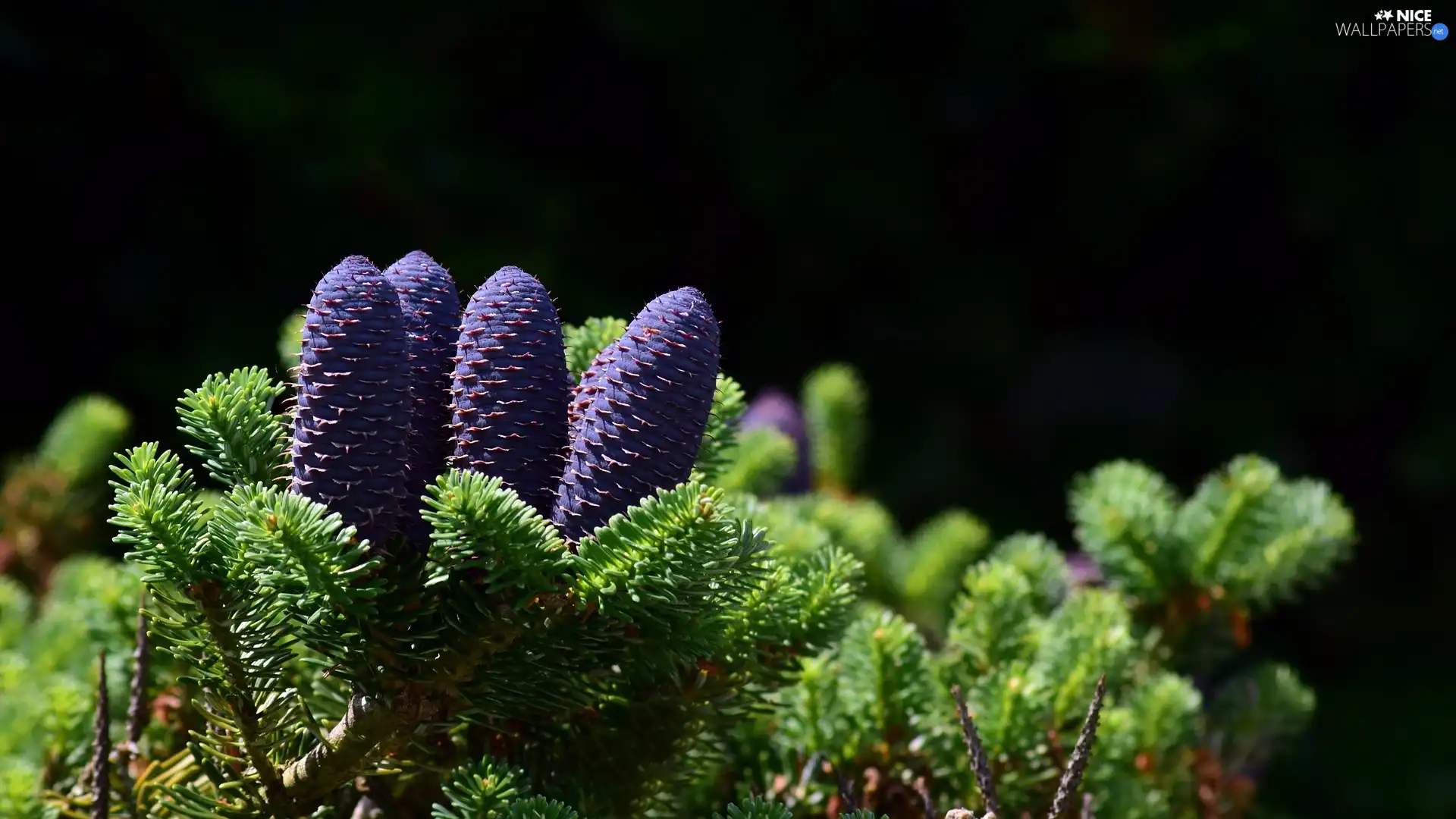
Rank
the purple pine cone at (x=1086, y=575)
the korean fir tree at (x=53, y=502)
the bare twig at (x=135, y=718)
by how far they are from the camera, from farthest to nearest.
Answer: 1. the korean fir tree at (x=53, y=502)
2. the purple pine cone at (x=1086, y=575)
3. the bare twig at (x=135, y=718)

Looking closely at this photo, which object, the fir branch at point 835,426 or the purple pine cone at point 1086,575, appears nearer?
the purple pine cone at point 1086,575

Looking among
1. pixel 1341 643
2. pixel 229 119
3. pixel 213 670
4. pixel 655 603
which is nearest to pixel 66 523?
pixel 213 670

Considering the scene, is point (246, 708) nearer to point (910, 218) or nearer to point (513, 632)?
point (513, 632)

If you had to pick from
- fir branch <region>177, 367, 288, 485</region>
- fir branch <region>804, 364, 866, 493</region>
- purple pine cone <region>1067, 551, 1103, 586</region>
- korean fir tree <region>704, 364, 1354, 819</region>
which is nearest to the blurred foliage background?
fir branch <region>804, 364, 866, 493</region>

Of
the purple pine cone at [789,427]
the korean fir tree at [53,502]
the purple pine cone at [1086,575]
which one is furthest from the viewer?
the purple pine cone at [789,427]

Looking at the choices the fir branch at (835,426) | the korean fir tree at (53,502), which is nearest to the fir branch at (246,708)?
the korean fir tree at (53,502)

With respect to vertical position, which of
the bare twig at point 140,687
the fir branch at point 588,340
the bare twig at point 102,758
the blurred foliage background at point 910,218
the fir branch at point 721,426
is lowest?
the bare twig at point 102,758

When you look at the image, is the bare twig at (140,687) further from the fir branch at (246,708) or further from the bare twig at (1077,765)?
the bare twig at (1077,765)
